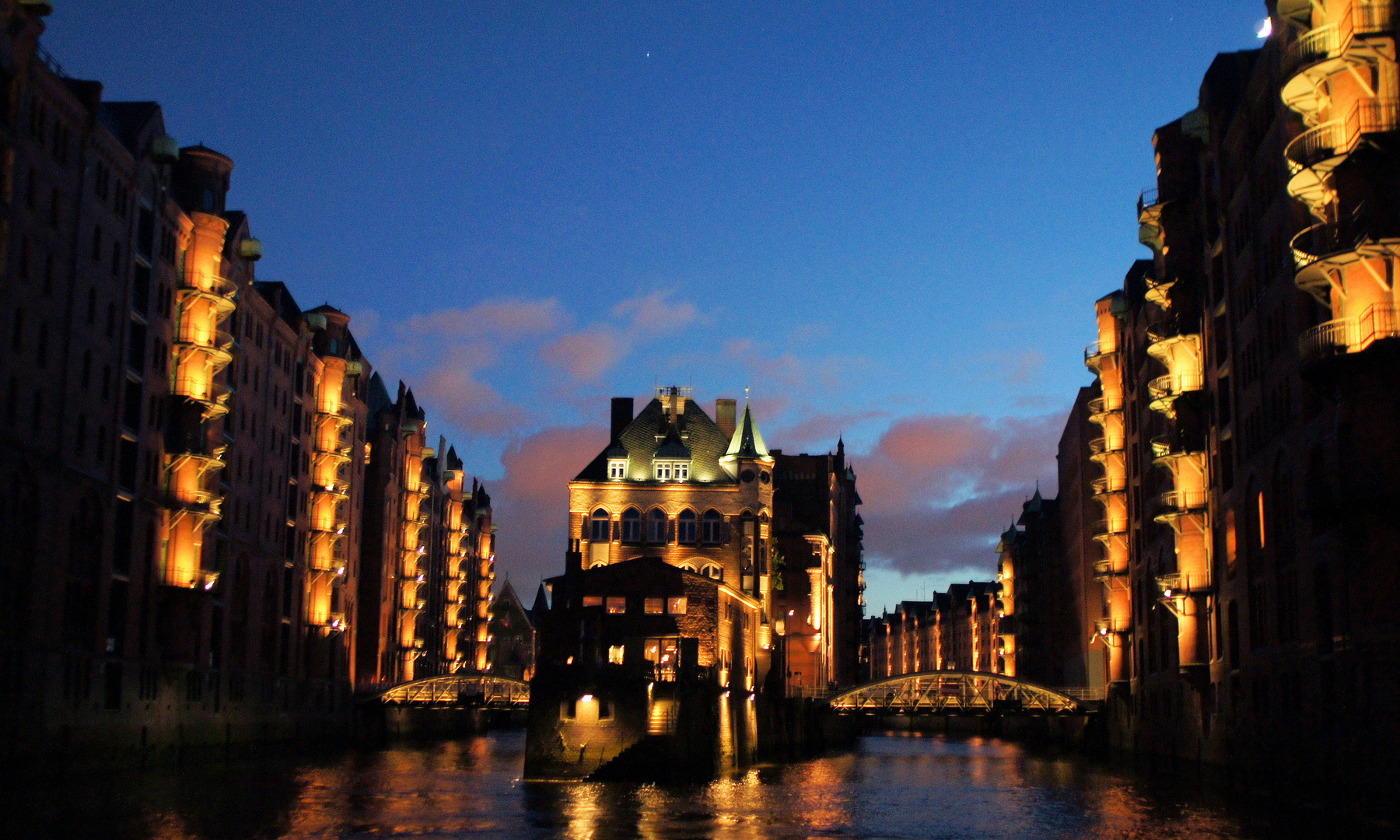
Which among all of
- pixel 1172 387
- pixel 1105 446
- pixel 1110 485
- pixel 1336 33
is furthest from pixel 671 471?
pixel 1336 33

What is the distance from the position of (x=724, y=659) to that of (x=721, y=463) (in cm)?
3427

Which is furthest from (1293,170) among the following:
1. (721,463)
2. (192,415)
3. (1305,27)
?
(721,463)

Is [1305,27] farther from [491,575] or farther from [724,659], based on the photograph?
[491,575]

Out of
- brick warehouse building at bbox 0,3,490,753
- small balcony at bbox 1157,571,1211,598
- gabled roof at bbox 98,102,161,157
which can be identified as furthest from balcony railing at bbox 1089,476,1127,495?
gabled roof at bbox 98,102,161,157

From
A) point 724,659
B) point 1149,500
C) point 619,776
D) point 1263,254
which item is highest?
point 1263,254

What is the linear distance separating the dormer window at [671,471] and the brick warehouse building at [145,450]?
25.6m

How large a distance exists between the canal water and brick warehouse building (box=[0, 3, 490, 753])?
625cm

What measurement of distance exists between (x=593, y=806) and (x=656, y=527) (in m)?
56.5

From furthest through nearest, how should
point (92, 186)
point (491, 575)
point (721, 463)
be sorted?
1. point (491, 575)
2. point (721, 463)
3. point (92, 186)

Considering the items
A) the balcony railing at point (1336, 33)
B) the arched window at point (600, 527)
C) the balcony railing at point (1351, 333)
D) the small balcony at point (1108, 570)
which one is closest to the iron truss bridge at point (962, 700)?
the small balcony at point (1108, 570)

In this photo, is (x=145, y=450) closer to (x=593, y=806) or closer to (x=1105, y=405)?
(x=593, y=806)

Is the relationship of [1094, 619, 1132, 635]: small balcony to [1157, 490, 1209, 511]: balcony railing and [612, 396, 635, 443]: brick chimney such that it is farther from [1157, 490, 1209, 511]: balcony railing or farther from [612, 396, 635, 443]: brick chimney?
[612, 396, 635, 443]: brick chimney

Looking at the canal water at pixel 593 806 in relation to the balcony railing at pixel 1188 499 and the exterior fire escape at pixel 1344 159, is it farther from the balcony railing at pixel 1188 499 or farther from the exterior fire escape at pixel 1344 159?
the exterior fire escape at pixel 1344 159

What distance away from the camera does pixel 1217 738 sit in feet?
225
